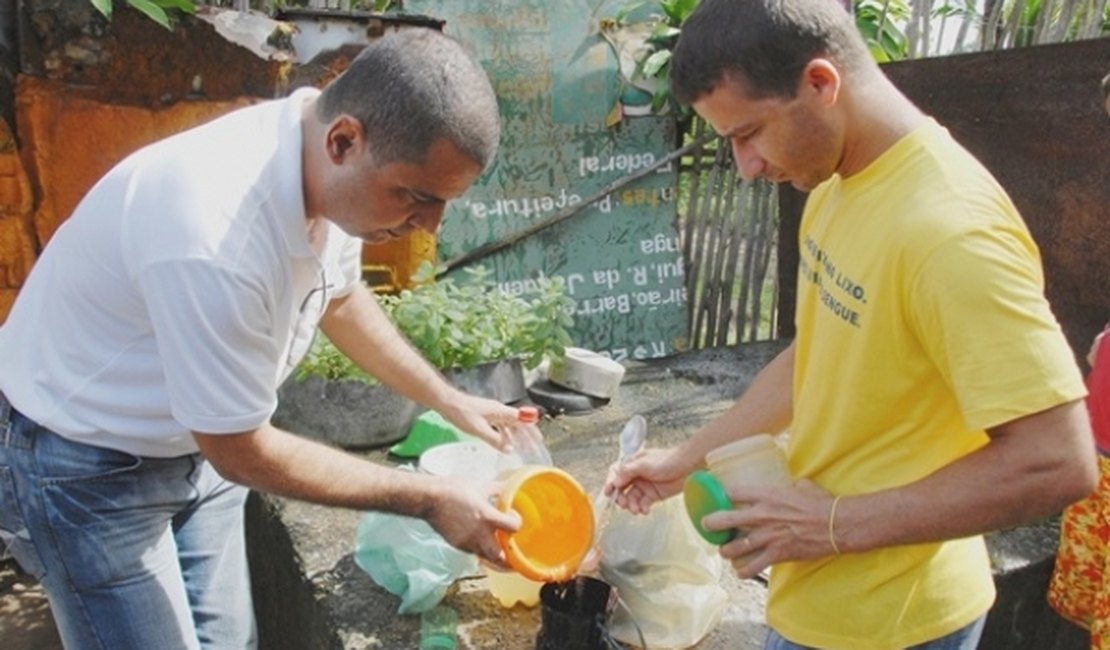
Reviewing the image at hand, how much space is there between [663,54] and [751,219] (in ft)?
4.00

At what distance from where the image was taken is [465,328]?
3.76 meters

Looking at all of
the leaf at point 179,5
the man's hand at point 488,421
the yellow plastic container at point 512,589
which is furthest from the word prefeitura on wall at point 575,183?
the yellow plastic container at point 512,589

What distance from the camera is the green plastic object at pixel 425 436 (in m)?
3.55

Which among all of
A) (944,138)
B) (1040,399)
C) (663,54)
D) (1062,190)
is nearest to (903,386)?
(1040,399)

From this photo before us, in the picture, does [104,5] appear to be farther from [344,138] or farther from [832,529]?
[832,529]

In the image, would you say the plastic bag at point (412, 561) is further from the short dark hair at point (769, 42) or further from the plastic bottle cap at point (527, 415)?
the short dark hair at point (769, 42)

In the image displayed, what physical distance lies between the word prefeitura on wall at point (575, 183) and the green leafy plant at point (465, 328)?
135 centimetres

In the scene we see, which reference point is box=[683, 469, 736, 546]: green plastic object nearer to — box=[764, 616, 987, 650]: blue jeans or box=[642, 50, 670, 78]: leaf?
box=[764, 616, 987, 650]: blue jeans

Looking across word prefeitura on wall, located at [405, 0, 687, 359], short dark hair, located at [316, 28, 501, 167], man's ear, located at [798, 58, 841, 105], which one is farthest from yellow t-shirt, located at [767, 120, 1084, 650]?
word prefeitura on wall, located at [405, 0, 687, 359]

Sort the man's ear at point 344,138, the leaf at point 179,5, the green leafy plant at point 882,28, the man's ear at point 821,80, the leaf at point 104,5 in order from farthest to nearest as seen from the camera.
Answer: the green leafy plant at point 882,28, the leaf at point 179,5, the leaf at point 104,5, the man's ear at point 344,138, the man's ear at point 821,80

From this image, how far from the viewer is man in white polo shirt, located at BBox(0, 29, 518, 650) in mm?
1682

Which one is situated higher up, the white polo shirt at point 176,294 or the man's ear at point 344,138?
the man's ear at point 344,138

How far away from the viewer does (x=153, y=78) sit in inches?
145

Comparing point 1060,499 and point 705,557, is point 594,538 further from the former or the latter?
point 1060,499
